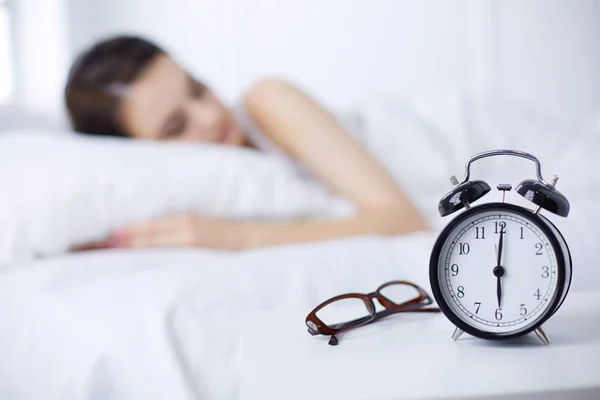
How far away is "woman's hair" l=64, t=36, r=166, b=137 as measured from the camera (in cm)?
146

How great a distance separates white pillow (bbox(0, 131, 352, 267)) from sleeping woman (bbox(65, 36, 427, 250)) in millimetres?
65

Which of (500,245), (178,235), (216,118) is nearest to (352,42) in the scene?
(216,118)

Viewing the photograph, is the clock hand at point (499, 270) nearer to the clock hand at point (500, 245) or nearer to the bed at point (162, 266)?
the clock hand at point (500, 245)

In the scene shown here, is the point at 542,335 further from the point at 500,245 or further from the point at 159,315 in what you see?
the point at 159,315

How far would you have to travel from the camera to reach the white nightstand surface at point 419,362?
1.16ft

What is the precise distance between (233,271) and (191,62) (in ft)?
5.63

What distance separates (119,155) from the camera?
1156mm

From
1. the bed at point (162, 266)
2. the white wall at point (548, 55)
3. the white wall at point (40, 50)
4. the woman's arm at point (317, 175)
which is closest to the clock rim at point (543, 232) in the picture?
the bed at point (162, 266)

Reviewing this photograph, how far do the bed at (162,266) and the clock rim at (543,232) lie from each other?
0.12 m

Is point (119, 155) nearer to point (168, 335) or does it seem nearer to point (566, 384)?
point (168, 335)

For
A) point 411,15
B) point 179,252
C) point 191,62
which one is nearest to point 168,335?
point 179,252

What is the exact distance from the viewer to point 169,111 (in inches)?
57.6

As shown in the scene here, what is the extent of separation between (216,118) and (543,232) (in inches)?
43.7

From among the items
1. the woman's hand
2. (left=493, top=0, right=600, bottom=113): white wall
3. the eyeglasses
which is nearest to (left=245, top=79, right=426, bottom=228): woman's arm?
the woman's hand
